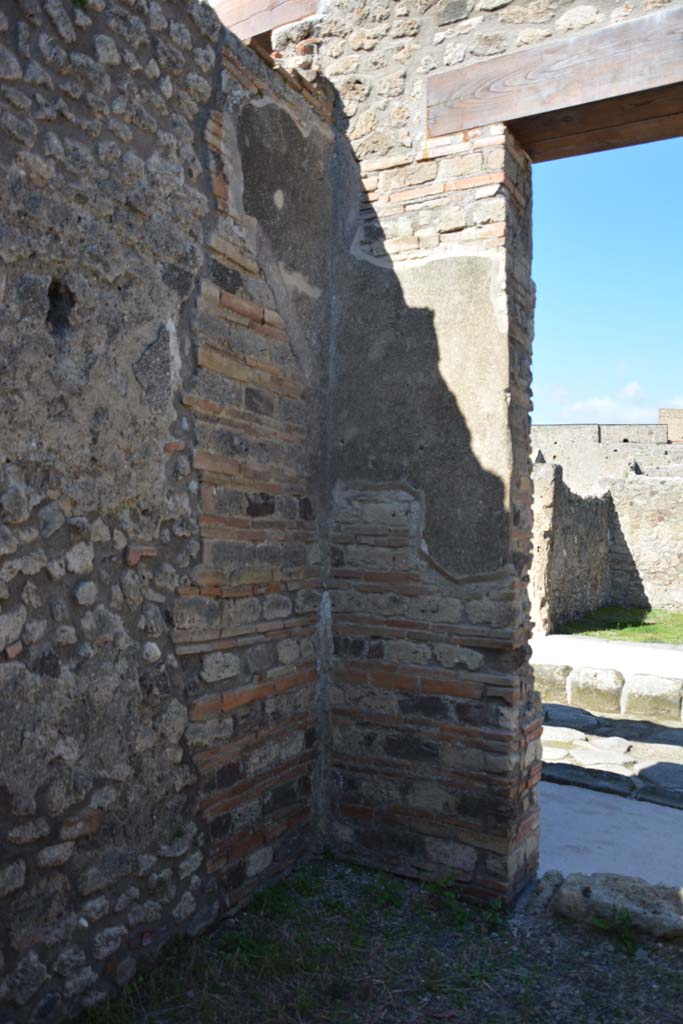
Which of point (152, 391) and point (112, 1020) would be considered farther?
point (152, 391)

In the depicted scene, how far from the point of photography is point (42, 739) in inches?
91.7

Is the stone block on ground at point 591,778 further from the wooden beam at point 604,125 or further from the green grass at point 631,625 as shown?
the green grass at point 631,625

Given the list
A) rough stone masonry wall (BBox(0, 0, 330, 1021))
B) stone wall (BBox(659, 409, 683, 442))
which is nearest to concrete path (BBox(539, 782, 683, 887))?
rough stone masonry wall (BBox(0, 0, 330, 1021))

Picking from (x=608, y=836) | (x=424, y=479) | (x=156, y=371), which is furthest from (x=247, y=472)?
(x=608, y=836)

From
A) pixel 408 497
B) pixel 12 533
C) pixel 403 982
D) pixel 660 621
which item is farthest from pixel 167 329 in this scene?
pixel 660 621

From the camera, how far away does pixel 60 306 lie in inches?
96.1

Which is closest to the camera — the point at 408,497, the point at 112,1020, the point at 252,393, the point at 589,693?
the point at 112,1020

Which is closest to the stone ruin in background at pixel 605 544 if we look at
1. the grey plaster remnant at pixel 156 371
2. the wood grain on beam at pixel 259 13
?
the wood grain on beam at pixel 259 13

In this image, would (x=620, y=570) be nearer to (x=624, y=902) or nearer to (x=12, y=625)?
(x=624, y=902)

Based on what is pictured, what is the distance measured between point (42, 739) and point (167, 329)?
Answer: 1.38 metres

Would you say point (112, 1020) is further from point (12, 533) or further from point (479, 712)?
point (479, 712)

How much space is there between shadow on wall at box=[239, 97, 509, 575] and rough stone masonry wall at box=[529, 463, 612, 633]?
635 cm

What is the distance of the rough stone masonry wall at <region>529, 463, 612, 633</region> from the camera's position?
10.8 metres

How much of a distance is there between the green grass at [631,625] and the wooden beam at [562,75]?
332 inches
